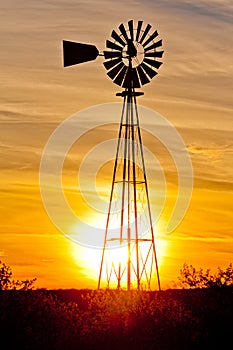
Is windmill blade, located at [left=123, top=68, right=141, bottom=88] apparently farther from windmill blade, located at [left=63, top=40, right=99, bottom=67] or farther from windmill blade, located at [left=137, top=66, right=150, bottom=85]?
windmill blade, located at [left=63, top=40, right=99, bottom=67]

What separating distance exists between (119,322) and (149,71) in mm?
13673

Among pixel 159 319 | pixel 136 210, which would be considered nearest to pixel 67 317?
pixel 159 319

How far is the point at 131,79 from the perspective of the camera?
4322cm

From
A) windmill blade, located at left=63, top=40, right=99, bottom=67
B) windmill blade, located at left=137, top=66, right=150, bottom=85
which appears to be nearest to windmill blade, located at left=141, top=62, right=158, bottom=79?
windmill blade, located at left=137, top=66, right=150, bottom=85

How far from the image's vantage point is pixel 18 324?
34125 mm

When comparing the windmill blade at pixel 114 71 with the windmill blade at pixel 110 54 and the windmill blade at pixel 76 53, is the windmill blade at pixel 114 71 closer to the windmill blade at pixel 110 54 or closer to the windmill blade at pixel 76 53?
the windmill blade at pixel 110 54

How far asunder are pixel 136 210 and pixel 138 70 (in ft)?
22.3

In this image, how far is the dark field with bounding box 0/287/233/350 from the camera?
3412cm

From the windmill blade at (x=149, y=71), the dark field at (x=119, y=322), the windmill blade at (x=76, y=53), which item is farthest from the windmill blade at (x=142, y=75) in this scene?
the dark field at (x=119, y=322)

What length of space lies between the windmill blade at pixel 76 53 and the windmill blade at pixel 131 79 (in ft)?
6.15

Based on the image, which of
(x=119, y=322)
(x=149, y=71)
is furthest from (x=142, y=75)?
(x=119, y=322)

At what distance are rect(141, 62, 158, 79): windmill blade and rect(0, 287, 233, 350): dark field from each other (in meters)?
12.0

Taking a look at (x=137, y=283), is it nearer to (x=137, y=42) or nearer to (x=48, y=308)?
(x=48, y=308)

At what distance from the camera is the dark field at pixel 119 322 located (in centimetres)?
3412
